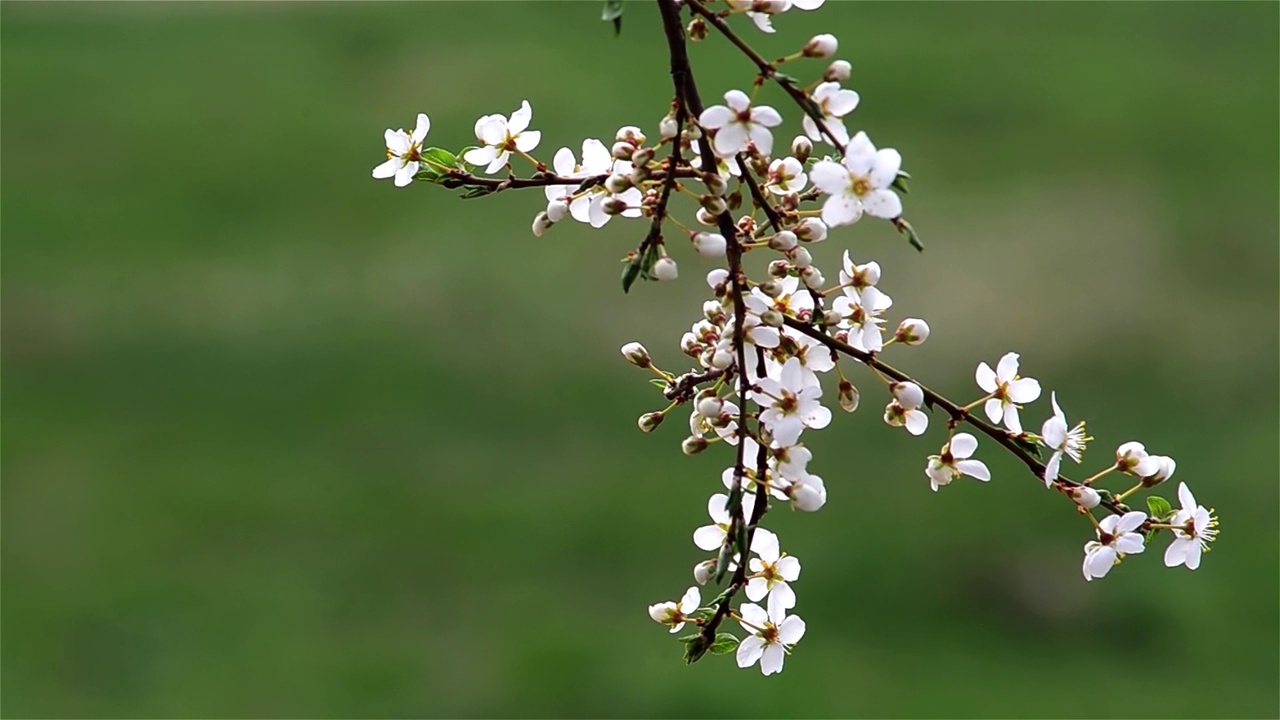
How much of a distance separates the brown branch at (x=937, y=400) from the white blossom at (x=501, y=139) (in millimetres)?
274

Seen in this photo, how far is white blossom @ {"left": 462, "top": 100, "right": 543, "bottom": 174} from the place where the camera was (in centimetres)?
95

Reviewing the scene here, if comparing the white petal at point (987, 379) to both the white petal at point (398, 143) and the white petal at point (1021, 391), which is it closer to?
the white petal at point (1021, 391)

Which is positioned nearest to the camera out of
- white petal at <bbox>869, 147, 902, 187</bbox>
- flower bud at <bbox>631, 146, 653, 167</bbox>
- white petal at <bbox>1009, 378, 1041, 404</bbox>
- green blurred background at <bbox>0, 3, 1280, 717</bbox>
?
white petal at <bbox>869, 147, 902, 187</bbox>

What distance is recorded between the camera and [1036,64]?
553cm

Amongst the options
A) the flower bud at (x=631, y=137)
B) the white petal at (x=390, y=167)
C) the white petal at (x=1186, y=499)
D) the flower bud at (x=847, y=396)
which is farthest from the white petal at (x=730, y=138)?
the white petal at (x=1186, y=499)

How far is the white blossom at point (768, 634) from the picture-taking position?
903 mm

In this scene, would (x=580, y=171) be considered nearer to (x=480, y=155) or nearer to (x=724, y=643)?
(x=480, y=155)

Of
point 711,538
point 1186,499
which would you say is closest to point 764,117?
point 711,538

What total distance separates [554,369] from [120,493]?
142 centimetres

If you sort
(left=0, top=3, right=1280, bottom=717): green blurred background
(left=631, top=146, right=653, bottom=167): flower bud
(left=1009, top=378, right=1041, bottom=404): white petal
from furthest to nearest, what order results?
(left=0, top=3, right=1280, bottom=717): green blurred background → (left=1009, top=378, right=1041, bottom=404): white petal → (left=631, top=146, right=653, bottom=167): flower bud

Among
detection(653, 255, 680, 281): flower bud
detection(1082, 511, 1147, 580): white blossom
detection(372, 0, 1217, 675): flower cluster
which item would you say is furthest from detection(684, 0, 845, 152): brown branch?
detection(1082, 511, 1147, 580): white blossom

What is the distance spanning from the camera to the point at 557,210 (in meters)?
0.86

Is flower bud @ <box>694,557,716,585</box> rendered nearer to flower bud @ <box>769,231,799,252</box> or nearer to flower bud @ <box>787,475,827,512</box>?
flower bud @ <box>787,475,827,512</box>

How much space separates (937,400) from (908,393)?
0.08ft
